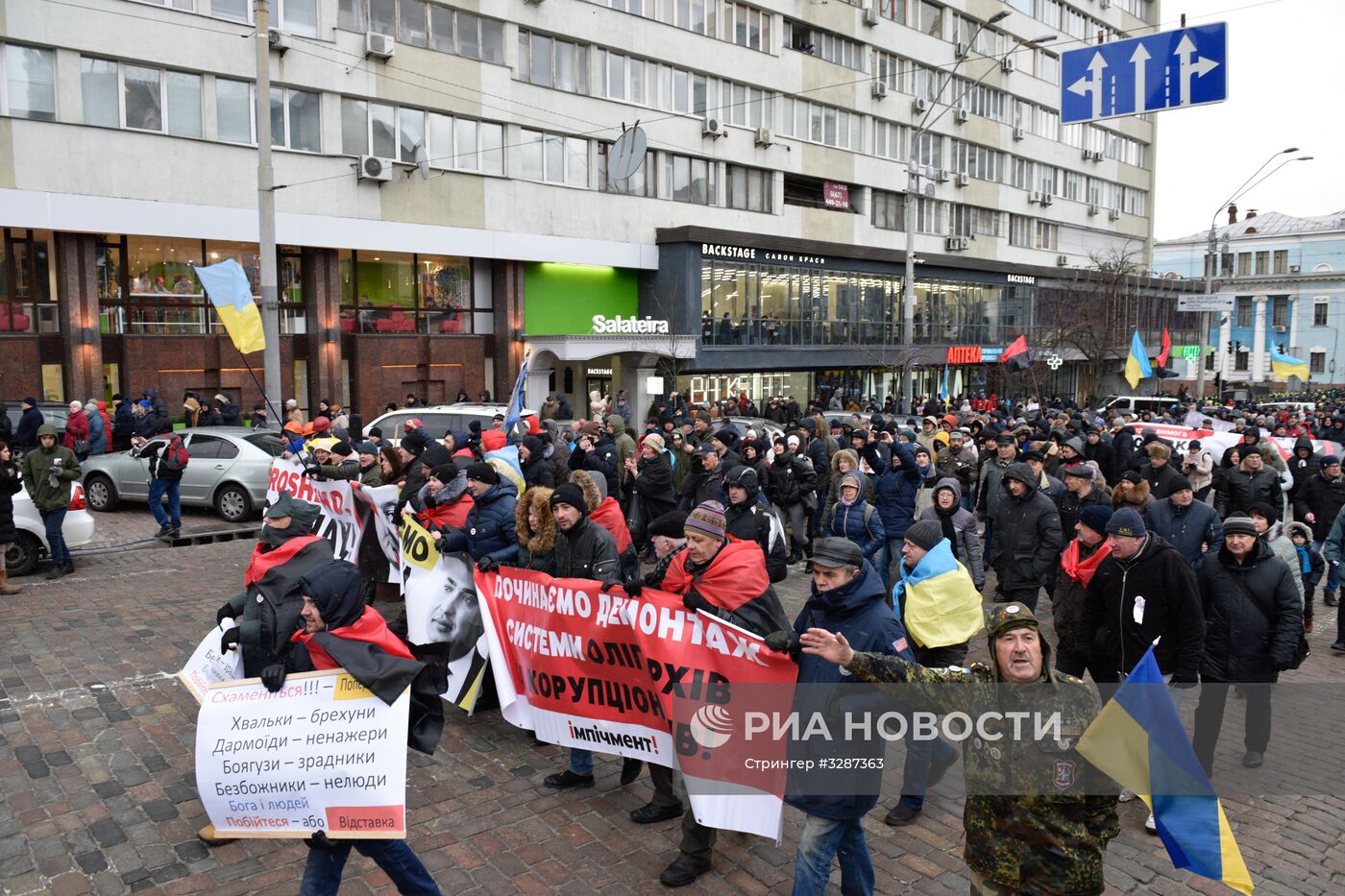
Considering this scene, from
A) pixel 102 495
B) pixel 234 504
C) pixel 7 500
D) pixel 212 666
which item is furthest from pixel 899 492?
pixel 102 495

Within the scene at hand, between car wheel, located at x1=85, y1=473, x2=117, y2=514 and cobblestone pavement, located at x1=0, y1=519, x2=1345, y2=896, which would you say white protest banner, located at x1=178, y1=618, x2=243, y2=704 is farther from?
car wheel, located at x1=85, y1=473, x2=117, y2=514

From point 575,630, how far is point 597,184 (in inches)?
1209

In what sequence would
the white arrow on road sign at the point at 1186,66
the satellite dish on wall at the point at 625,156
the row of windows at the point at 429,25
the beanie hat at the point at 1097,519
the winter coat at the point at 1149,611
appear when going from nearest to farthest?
the winter coat at the point at 1149,611 → the beanie hat at the point at 1097,519 → the white arrow on road sign at the point at 1186,66 → the satellite dish on wall at the point at 625,156 → the row of windows at the point at 429,25

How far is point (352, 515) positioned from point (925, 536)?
5638 millimetres

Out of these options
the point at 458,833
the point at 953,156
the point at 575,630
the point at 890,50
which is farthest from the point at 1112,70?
the point at 953,156

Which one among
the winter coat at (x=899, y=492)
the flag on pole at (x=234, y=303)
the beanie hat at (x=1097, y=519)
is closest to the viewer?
the beanie hat at (x=1097, y=519)

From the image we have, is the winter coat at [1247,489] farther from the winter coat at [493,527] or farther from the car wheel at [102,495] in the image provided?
the car wheel at [102,495]

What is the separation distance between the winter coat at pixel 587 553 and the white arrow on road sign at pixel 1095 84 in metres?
8.74

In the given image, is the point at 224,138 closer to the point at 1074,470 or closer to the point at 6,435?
the point at 6,435

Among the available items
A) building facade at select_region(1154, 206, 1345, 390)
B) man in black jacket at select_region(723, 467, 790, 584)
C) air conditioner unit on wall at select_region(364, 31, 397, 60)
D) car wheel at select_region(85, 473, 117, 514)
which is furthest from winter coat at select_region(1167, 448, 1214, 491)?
building facade at select_region(1154, 206, 1345, 390)

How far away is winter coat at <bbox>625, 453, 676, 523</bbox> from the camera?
11406 mm

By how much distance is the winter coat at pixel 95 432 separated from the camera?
17.5 metres

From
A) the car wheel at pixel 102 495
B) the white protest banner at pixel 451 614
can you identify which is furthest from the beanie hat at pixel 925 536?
the car wheel at pixel 102 495

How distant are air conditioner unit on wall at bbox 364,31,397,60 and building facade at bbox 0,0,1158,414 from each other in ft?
0.18
